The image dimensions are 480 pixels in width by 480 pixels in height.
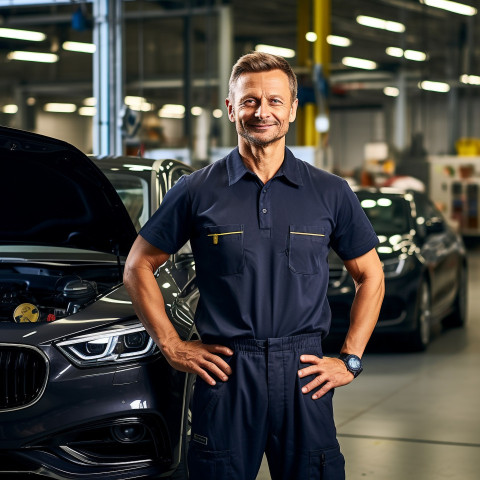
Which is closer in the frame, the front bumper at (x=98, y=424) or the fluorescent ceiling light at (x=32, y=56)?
the front bumper at (x=98, y=424)

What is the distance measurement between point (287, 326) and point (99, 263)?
6.57ft

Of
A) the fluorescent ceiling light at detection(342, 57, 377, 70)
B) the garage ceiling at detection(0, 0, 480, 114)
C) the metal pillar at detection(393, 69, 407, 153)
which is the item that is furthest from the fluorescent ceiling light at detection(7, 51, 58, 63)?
the metal pillar at detection(393, 69, 407, 153)

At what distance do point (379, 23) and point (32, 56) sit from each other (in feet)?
35.1

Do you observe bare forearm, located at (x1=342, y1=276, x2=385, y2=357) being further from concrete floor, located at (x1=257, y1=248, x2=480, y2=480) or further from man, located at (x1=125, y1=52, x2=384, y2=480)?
concrete floor, located at (x1=257, y1=248, x2=480, y2=480)

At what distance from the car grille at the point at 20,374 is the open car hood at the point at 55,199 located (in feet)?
2.48

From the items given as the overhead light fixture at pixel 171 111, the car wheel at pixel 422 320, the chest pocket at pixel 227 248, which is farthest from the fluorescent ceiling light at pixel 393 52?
the chest pocket at pixel 227 248

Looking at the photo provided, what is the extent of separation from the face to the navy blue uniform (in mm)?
98

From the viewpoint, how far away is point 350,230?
272cm

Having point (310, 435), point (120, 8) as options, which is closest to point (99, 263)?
point (310, 435)

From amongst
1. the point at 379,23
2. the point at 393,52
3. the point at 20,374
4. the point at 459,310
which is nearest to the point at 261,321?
the point at 20,374

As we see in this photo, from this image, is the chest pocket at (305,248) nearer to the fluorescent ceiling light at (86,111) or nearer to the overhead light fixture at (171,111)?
the overhead light fixture at (171,111)

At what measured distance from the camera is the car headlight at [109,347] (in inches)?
135

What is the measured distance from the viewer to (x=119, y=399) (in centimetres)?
333

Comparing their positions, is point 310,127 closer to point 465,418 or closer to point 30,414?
point 465,418
